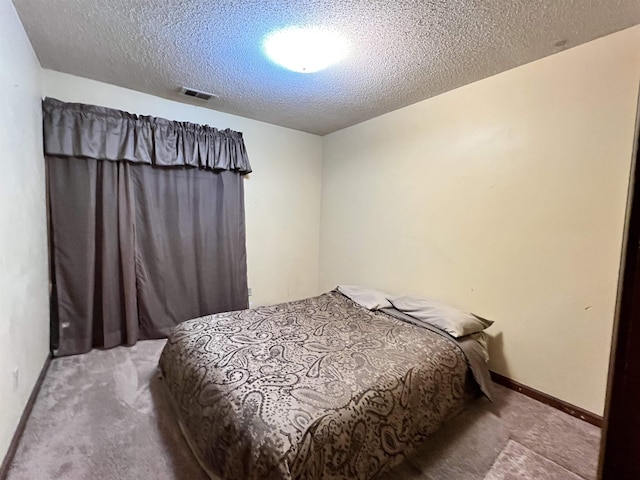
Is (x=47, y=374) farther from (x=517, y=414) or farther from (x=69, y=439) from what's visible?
(x=517, y=414)

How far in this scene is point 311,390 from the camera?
131cm

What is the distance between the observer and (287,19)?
64.0 inches

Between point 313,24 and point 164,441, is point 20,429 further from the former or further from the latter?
point 313,24

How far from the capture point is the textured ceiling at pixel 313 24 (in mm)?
1527

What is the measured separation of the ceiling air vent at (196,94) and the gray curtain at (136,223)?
269mm

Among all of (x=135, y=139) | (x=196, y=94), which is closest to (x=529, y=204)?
(x=196, y=94)

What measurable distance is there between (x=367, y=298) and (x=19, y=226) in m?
2.39

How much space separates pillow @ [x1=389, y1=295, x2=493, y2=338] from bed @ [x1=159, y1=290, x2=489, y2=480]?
0.06m

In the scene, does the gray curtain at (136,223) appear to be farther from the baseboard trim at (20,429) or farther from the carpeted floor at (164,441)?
the carpeted floor at (164,441)

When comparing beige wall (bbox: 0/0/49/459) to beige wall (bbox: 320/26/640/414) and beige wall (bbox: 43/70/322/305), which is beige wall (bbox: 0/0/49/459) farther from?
beige wall (bbox: 320/26/640/414)

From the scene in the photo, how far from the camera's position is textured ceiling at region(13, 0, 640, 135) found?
60.1 inches

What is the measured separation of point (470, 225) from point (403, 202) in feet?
2.23

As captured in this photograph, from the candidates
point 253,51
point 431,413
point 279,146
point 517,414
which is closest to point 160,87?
point 253,51

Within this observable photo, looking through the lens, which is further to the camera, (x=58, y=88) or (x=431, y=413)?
(x=58, y=88)
